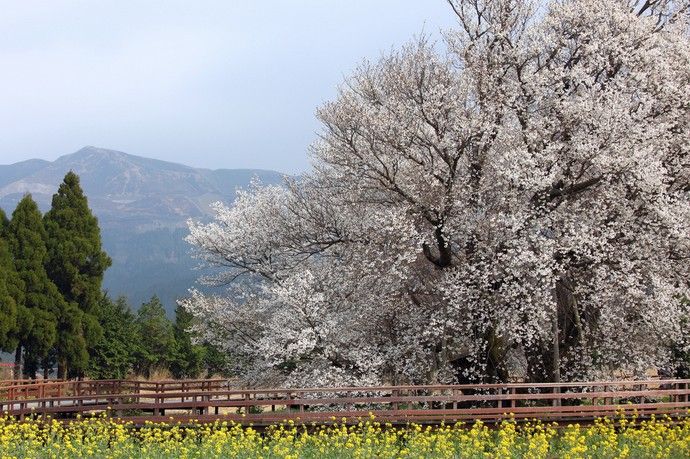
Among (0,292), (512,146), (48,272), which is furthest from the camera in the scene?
(48,272)

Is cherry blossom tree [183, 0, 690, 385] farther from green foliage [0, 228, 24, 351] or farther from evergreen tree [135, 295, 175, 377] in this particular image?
evergreen tree [135, 295, 175, 377]

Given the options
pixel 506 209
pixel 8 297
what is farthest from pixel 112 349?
pixel 506 209

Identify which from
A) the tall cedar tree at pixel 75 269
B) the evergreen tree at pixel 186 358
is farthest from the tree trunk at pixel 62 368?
the evergreen tree at pixel 186 358

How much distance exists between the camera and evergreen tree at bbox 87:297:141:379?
2167 inches

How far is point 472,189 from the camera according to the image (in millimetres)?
27078

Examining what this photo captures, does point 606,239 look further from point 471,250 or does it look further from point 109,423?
point 109,423

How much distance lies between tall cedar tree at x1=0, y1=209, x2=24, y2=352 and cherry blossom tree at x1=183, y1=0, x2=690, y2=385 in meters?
20.2

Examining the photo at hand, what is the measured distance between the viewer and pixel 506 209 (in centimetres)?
2658

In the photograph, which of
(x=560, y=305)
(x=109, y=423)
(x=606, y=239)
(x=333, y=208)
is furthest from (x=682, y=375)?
(x=109, y=423)

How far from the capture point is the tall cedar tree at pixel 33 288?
150 ft

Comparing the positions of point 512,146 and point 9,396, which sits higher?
point 512,146

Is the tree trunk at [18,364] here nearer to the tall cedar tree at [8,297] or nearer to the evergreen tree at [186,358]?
the tall cedar tree at [8,297]

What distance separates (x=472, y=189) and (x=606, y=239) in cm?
430

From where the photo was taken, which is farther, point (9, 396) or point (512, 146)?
point (9, 396)
